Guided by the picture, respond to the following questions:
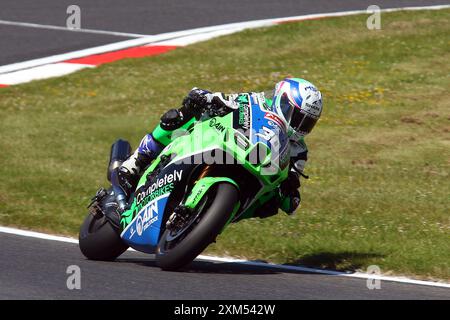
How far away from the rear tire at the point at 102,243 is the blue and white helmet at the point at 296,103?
1.57 m

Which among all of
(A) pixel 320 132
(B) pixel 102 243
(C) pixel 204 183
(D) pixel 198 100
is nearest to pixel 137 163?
(B) pixel 102 243

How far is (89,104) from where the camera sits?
50.3 feet

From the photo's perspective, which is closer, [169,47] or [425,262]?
[425,262]

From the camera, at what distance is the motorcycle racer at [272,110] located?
7.91 meters

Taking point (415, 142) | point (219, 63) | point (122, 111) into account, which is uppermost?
point (219, 63)

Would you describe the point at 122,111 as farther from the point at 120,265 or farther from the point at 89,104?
the point at 120,265

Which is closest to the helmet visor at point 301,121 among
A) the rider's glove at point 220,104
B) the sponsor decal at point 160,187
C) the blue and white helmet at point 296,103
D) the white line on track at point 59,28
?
the blue and white helmet at point 296,103

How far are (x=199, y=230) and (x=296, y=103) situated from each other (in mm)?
1255

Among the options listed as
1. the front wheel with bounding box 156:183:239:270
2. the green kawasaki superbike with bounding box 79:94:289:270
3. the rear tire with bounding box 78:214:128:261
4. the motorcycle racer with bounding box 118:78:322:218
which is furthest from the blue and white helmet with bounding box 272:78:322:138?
the rear tire with bounding box 78:214:128:261

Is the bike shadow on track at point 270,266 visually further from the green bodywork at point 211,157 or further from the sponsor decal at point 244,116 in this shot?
the sponsor decal at point 244,116

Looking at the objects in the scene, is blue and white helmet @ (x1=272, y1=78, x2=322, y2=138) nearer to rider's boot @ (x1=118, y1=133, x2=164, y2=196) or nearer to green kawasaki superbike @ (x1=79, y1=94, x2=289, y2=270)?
green kawasaki superbike @ (x1=79, y1=94, x2=289, y2=270)

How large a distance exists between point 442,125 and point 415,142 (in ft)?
2.97

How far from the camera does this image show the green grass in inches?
373
